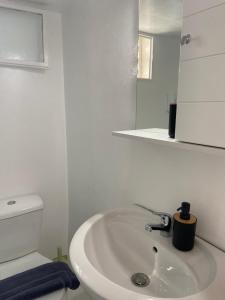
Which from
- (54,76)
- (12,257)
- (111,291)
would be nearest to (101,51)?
(54,76)

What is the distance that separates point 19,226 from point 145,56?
1230mm

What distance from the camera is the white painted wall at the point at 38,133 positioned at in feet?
5.06

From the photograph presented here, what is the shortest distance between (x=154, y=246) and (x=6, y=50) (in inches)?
57.7

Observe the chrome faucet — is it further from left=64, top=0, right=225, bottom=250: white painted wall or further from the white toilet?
the white toilet

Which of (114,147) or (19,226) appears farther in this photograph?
(19,226)

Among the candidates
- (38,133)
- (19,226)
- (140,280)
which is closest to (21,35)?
(38,133)

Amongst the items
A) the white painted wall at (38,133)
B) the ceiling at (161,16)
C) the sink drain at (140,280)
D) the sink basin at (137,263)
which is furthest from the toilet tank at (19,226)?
the ceiling at (161,16)

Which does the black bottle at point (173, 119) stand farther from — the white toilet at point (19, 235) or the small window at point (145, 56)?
the white toilet at point (19, 235)

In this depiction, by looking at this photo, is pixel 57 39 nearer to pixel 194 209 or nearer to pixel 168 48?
pixel 168 48

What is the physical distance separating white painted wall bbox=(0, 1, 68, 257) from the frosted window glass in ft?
0.25

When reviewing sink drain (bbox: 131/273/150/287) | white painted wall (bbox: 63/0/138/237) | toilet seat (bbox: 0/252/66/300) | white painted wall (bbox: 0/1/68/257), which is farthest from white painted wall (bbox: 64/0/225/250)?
toilet seat (bbox: 0/252/66/300)

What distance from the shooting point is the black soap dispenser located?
0.80 metres

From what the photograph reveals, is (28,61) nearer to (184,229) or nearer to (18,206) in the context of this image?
(18,206)

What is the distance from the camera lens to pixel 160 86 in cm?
102
